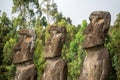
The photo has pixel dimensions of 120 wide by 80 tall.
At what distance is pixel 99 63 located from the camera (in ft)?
41.6

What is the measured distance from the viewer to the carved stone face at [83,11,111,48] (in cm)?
1295

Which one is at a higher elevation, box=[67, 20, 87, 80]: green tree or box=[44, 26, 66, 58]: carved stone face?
box=[44, 26, 66, 58]: carved stone face

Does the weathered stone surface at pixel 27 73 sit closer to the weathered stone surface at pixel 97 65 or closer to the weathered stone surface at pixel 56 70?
the weathered stone surface at pixel 56 70

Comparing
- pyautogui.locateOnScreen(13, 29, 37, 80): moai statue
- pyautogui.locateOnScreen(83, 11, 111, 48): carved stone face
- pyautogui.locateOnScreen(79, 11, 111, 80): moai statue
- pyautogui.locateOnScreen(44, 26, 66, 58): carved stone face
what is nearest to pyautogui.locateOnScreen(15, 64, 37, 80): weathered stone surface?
pyautogui.locateOnScreen(13, 29, 37, 80): moai statue

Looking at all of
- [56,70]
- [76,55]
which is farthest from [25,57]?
[76,55]

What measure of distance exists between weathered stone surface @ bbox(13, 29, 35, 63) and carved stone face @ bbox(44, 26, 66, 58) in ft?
2.70

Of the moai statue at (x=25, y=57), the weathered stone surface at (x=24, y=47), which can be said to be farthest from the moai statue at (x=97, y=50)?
the weathered stone surface at (x=24, y=47)

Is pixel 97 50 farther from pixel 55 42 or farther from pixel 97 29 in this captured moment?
pixel 55 42

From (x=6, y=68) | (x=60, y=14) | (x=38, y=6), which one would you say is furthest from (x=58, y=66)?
(x=60, y=14)

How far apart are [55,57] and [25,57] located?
1.32 m

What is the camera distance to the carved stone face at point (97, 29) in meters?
12.9

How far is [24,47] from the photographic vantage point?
1470cm

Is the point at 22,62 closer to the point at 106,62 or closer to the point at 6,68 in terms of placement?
the point at 106,62

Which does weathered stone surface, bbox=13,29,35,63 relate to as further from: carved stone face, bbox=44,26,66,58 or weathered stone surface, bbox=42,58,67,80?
weathered stone surface, bbox=42,58,67,80
